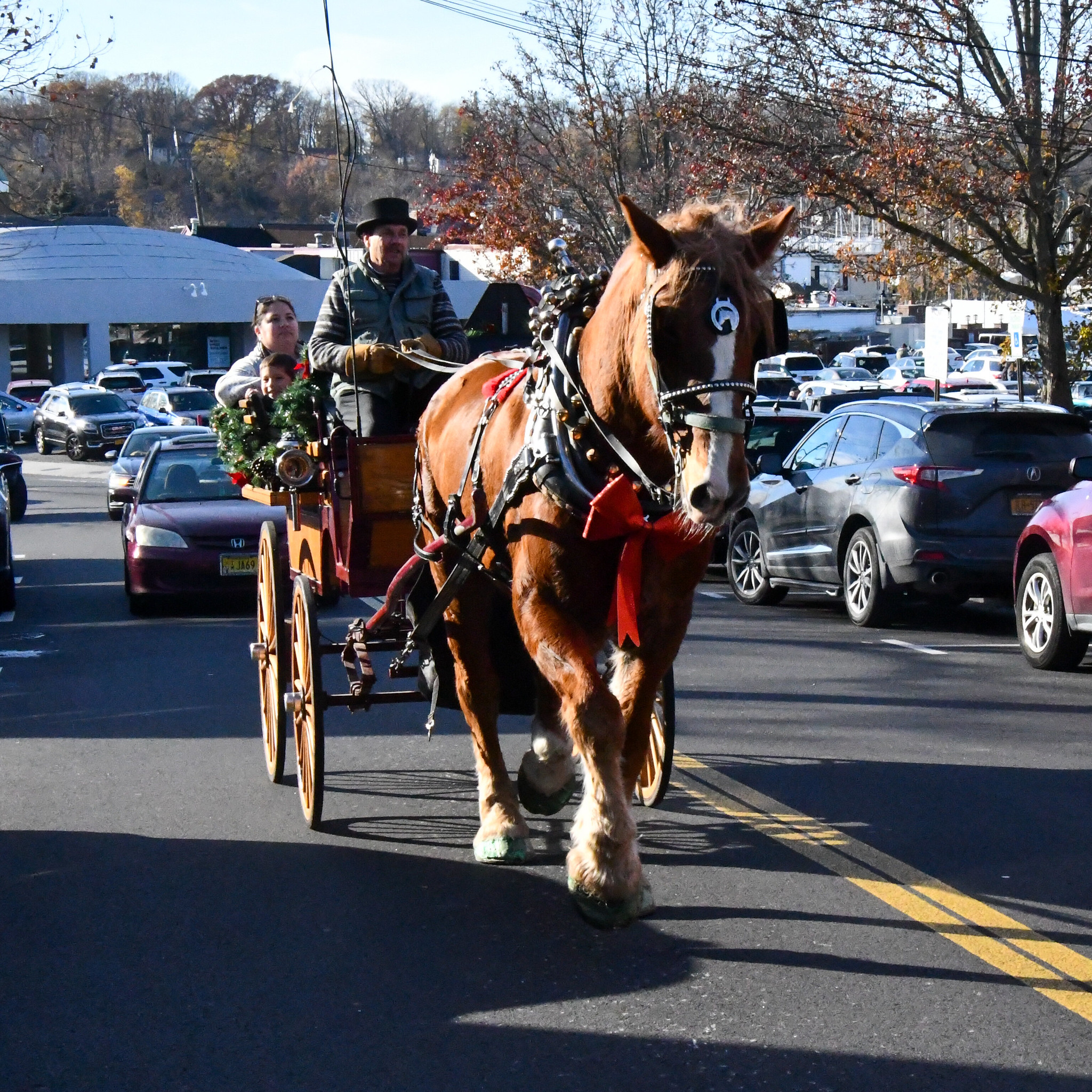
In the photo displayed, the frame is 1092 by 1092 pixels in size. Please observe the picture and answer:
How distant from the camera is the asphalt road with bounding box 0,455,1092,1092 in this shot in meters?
4.23

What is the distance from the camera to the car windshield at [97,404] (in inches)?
1729

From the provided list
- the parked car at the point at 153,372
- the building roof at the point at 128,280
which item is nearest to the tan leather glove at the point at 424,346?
the parked car at the point at 153,372

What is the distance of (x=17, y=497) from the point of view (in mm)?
26422

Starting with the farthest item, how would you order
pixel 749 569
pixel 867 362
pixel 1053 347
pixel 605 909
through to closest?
1. pixel 867 362
2. pixel 1053 347
3. pixel 749 569
4. pixel 605 909

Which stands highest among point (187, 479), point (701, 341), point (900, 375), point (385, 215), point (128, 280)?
point (128, 280)

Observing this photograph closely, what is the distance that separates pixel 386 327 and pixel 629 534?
302cm

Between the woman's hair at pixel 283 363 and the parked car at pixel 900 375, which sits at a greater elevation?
the parked car at pixel 900 375

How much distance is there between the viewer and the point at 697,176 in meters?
20.3

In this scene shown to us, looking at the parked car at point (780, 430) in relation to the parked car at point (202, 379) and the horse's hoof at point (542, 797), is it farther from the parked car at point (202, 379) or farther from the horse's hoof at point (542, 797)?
the parked car at point (202, 379)

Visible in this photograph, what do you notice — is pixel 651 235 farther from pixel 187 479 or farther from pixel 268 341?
pixel 187 479

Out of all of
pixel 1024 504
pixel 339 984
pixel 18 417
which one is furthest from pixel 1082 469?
pixel 18 417

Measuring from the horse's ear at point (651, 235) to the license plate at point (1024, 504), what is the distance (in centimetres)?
846

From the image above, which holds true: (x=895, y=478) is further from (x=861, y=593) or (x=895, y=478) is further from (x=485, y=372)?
(x=485, y=372)

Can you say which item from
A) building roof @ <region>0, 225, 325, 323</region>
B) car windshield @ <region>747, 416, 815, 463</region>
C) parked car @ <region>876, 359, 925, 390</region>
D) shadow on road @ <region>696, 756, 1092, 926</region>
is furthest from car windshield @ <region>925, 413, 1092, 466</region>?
building roof @ <region>0, 225, 325, 323</region>
